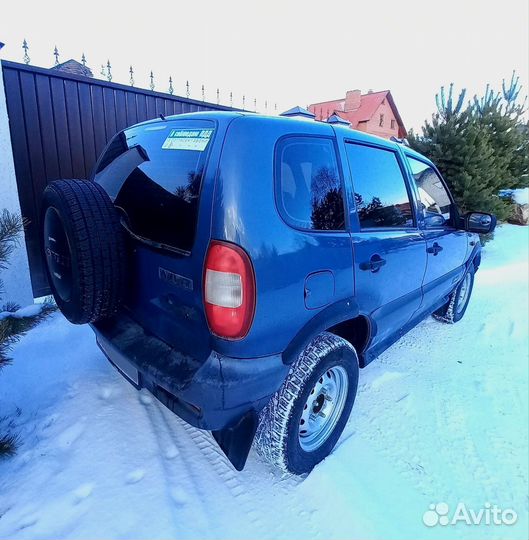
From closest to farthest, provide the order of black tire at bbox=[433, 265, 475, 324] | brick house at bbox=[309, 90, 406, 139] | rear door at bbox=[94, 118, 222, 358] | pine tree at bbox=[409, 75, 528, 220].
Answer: rear door at bbox=[94, 118, 222, 358], black tire at bbox=[433, 265, 475, 324], pine tree at bbox=[409, 75, 528, 220], brick house at bbox=[309, 90, 406, 139]

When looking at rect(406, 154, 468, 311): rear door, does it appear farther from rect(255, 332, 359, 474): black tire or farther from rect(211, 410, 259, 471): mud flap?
rect(211, 410, 259, 471): mud flap

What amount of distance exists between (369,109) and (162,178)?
97.6 feet

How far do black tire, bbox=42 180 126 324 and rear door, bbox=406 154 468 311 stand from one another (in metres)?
2.22

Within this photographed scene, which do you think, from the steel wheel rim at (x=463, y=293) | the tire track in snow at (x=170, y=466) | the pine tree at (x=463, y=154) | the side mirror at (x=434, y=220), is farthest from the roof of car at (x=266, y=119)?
the pine tree at (x=463, y=154)

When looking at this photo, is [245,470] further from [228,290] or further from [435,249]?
[435,249]

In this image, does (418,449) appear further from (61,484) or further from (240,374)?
(61,484)

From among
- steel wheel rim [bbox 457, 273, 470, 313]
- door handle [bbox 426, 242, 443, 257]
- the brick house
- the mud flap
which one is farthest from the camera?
the brick house

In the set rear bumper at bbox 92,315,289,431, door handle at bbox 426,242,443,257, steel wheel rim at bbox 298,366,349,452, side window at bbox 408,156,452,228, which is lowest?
steel wheel rim at bbox 298,366,349,452

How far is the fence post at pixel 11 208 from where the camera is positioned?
11.3ft

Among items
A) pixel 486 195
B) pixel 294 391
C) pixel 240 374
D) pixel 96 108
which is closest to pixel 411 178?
pixel 294 391

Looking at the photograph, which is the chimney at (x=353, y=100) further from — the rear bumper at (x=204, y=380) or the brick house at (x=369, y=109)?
the rear bumper at (x=204, y=380)

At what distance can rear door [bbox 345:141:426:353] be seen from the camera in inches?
83.1

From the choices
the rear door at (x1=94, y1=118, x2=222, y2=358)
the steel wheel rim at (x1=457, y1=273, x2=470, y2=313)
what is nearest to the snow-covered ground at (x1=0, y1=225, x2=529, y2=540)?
the rear door at (x1=94, y1=118, x2=222, y2=358)

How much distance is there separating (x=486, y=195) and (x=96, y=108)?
298 inches
